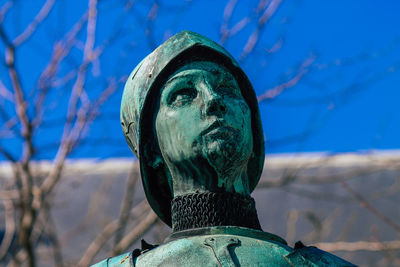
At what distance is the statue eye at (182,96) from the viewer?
318 centimetres

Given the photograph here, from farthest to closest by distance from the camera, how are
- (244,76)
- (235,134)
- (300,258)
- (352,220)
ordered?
(352,220)
(244,76)
(235,134)
(300,258)

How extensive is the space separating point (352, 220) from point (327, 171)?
1.62 m

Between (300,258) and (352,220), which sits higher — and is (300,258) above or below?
below

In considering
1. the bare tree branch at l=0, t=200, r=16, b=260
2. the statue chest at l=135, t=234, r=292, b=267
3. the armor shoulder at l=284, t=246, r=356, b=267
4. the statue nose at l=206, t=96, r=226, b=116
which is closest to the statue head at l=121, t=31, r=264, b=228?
the statue nose at l=206, t=96, r=226, b=116

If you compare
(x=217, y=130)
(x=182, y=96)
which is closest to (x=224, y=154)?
(x=217, y=130)

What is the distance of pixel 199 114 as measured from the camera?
10.2 ft

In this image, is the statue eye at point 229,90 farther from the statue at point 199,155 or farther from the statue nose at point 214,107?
the statue nose at point 214,107

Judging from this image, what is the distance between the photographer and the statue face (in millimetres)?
3064

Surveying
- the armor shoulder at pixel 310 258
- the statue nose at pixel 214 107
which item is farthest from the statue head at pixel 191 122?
the armor shoulder at pixel 310 258

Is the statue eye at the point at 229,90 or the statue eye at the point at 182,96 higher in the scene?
the statue eye at the point at 229,90

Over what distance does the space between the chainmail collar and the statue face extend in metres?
0.10

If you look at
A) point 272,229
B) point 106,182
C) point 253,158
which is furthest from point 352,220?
point 253,158

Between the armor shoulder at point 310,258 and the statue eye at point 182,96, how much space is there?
75 centimetres

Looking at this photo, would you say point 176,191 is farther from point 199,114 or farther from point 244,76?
point 244,76
